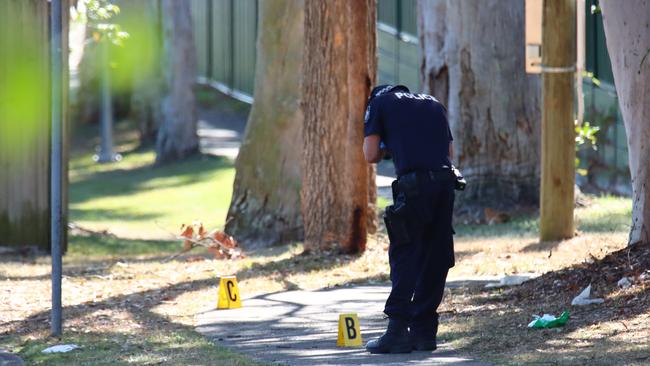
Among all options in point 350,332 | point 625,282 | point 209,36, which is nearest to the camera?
point 350,332

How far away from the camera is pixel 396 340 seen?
767cm

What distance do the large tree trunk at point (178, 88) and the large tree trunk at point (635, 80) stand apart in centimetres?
1965

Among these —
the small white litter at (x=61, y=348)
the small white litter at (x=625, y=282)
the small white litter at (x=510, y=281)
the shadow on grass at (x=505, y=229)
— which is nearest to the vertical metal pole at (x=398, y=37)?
the shadow on grass at (x=505, y=229)

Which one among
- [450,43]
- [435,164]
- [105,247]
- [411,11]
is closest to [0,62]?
[105,247]

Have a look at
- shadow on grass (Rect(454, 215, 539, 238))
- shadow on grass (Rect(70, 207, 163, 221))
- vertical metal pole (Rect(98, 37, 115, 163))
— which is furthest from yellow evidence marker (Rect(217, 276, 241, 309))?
vertical metal pole (Rect(98, 37, 115, 163))

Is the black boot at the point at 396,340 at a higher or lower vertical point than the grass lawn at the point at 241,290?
higher

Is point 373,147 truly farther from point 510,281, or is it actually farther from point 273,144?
point 273,144

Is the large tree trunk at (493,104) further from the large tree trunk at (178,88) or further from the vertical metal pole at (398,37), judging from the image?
the large tree trunk at (178,88)

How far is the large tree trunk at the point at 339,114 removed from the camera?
12133 millimetres

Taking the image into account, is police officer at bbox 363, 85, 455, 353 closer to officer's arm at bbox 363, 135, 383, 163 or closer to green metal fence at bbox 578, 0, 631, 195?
officer's arm at bbox 363, 135, 383, 163

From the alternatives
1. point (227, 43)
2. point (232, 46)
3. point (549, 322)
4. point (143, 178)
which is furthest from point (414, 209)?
point (227, 43)

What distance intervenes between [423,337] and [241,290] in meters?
3.40

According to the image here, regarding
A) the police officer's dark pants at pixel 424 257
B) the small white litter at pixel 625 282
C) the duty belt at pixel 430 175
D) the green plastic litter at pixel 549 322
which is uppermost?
the duty belt at pixel 430 175

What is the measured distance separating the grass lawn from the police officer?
1.28ft
